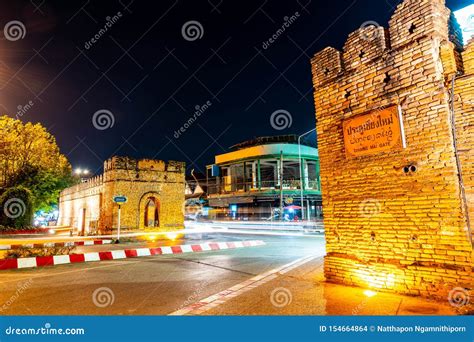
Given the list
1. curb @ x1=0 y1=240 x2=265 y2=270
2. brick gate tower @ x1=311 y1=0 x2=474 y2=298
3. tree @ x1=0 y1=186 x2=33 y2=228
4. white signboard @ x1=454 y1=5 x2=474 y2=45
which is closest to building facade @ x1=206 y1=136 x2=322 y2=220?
curb @ x1=0 y1=240 x2=265 y2=270

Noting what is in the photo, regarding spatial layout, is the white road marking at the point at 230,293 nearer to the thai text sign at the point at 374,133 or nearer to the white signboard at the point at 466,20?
the thai text sign at the point at 374,133

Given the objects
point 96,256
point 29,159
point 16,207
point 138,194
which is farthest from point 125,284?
point 29,159

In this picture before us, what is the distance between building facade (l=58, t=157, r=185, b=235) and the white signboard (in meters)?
16.4

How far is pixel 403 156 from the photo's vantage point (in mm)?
5570

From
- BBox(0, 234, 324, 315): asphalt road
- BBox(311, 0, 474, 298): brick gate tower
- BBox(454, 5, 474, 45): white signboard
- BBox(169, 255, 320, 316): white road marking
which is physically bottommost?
BBox(169, 255, 320, 316): white road marking

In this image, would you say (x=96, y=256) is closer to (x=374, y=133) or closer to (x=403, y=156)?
(x=374, y=133)

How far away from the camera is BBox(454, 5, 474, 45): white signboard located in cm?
553

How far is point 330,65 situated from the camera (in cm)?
705

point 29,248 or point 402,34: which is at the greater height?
point 402,34

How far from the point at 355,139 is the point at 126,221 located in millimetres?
14652

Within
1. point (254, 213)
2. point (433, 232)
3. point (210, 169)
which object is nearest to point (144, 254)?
point (433, 232)

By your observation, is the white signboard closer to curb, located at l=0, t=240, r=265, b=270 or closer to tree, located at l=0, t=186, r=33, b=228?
curb, located at l=0, t=240, r=265, b=270

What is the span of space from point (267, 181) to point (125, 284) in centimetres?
2823

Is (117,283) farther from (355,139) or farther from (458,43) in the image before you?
(458,43)
